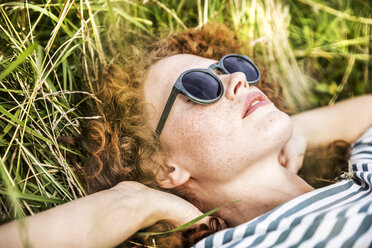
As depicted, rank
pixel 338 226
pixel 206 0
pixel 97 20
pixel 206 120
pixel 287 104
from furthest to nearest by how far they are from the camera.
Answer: pixel 287 104 → pixel 206 0 → pixel 97 20 → pixel 206 120 → pixel 338 226

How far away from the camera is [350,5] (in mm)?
3307

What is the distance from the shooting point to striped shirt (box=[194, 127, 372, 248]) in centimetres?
142

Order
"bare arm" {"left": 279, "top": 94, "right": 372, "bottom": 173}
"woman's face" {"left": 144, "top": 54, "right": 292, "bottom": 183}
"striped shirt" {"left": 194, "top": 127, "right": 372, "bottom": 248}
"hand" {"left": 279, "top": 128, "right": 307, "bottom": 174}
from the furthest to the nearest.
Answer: "bare arm" {"left": 279, "top": 94, "right": 372, "bottom": 173} → "hand" {"left": 279, "top": 128, "right": 307, "bottom": 174} → "woman's face" {"left": 144, "top": 54, "right": 292, "bottom": 183} → "striped shirt" {"left": 194, "top": 127, "right": 372, "bottom": 248}

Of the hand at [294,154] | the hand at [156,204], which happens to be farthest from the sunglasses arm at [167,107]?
the hand at [294,154]

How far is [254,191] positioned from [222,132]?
0.43 metres

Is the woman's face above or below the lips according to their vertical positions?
below

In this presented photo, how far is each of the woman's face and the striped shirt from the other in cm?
33

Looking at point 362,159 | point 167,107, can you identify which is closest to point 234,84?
point 167,107

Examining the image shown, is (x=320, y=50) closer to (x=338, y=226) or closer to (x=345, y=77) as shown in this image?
(x=345, y=77)

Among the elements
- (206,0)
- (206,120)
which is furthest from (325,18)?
(206,120)

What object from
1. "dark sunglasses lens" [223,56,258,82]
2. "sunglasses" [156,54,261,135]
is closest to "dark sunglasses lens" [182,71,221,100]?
"sunglasses" [156,54,261,135]

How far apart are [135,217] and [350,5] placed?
3209mm

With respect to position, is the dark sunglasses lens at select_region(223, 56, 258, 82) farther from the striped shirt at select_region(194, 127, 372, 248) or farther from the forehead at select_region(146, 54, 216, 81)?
the striped shirt at select_region(194, 127, 372, 248)

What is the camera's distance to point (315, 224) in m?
1.46
